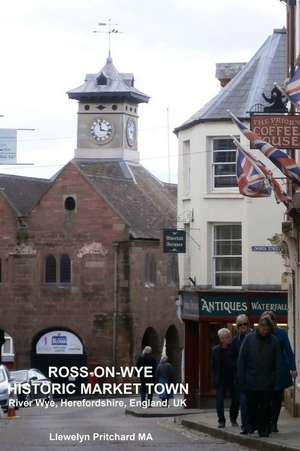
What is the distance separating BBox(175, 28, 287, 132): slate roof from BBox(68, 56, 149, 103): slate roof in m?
59.4

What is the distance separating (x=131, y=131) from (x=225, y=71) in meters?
55.5

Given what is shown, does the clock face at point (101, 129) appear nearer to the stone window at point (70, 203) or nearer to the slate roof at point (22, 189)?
the slate roof at point (22, 189)

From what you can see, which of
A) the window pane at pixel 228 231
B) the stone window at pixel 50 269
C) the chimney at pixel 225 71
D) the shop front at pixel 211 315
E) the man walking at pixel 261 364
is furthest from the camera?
the stone window at pixel 50 269

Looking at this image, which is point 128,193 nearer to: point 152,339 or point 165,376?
point 152,339

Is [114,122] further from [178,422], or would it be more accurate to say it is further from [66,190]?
[178,422]

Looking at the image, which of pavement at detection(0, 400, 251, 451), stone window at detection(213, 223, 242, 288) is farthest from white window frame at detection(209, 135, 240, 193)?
pavement at detection(0, 400, 251, 451)

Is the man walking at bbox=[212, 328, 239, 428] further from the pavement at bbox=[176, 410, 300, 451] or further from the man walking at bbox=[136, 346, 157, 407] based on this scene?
the man walking at bbox=[136, 346, 157, 407]

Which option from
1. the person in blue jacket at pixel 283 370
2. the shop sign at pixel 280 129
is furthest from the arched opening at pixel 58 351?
the person in blue jacket at pixel 283 370

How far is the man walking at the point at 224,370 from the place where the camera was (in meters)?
23.3

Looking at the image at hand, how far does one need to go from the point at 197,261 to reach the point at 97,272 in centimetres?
2681

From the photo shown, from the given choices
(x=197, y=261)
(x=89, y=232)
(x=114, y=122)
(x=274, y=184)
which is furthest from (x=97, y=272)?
(x=274, y=184)

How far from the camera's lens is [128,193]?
79.1 metres

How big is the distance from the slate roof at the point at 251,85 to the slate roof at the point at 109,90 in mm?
59351

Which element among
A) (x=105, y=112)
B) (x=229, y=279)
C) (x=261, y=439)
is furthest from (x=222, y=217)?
(x=105, y=112)
